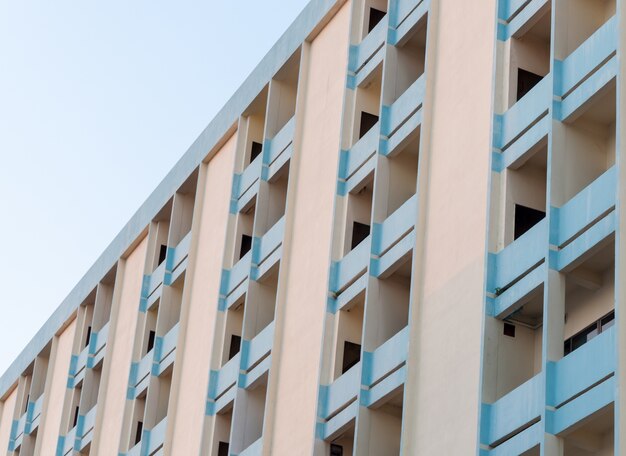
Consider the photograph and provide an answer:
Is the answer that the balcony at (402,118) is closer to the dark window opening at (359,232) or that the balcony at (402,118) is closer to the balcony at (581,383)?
the dark window opening at (359,232)

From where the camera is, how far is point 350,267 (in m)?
46.6

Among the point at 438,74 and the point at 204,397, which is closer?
the point at 438,74

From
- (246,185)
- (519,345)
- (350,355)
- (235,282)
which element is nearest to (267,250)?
(235,282)

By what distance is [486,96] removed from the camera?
41.7 meters

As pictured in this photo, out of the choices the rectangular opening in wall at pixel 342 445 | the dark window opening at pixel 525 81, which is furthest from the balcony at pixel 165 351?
the dark window opening at pixel 525 81

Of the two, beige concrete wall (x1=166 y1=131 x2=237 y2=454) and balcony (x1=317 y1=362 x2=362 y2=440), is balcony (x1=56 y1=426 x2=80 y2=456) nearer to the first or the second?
beige concrete wall (x1=166 y1=131 x2=237 y2=454)

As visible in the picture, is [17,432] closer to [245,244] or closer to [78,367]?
[78,367]

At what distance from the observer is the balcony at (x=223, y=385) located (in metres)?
52.1

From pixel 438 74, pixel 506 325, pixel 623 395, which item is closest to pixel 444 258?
pixel 506 325

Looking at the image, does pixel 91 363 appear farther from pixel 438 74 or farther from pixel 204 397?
pixel 438 74

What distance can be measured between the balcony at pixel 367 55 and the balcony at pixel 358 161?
2.68 m

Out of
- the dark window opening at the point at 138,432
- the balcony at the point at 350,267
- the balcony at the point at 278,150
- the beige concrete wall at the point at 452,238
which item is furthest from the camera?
the dark window opening at the point at 138,432

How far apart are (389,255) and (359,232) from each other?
3856 mm

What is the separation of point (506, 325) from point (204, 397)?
18.1 m
